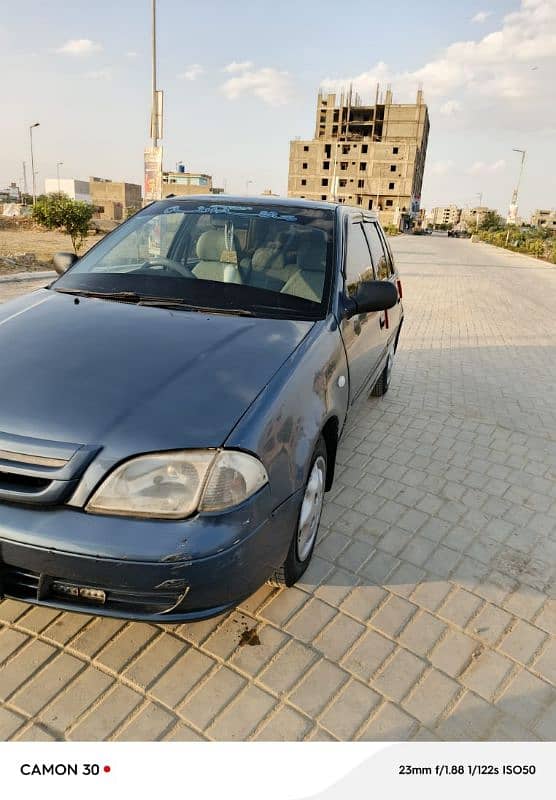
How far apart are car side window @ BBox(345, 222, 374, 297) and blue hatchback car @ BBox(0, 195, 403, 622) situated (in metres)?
0.22

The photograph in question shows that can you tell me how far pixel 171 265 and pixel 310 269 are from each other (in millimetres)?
839

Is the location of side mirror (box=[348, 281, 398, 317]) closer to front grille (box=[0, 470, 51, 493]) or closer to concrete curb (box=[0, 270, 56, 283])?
front grille (box=[0, 470, 51, 493])

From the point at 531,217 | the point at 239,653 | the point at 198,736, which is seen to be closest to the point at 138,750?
the point at 198,736

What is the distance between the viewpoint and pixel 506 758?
1.98 meters

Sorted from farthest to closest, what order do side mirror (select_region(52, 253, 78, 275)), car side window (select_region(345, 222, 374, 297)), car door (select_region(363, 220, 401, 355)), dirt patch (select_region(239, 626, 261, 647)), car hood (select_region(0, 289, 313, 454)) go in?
car door (select_region(363, 220, 401, 355))
side mirror (select_region(52, 253, 78, 275))
car side window (select_region(345, 222, 374, 297))
dirt patch (select_region(239, 626, 261, 647))
car hood (select_region(0, 289, 313, 454))

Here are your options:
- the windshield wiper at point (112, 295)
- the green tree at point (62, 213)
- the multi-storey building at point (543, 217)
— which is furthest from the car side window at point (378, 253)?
the multi-storey building at point (543, 217)

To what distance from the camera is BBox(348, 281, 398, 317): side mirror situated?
3.15 metres

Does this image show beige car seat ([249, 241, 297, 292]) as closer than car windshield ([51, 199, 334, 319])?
No

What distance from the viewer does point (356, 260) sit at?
3.68 metres

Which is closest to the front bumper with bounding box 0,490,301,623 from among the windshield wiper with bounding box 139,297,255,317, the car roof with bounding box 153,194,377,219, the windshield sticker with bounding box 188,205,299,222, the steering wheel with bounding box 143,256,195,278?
the windshield wiper with bounding box 139,297,255,317

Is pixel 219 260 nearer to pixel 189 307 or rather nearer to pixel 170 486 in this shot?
pixel 189 307

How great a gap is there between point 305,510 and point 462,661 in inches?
36.5

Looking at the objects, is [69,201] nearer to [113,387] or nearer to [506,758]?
[113,387]

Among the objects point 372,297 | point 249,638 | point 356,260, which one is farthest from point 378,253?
point 249,638
